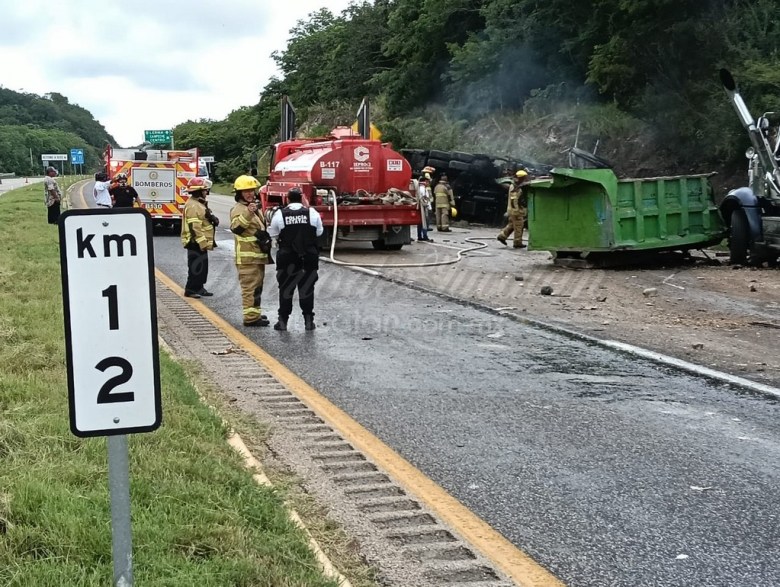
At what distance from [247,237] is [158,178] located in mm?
14650

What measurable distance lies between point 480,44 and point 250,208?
29393 mm

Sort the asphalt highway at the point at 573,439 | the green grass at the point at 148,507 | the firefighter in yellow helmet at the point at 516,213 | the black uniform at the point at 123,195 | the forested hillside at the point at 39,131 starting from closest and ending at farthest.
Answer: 1. the green grass at the point at 148,507
2. the asphalt highway at the point at 573,439
3. the firefighter in yellow helmet at the point at 516,213
4. the black uniform at the point at 123,195
5. the forested hillside at the point at 39,131

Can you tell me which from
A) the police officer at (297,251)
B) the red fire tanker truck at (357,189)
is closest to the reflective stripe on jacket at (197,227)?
the police officer at (297,251)

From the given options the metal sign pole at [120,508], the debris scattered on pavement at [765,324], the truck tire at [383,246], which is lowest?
the debris scattered on pavement at [765,324]

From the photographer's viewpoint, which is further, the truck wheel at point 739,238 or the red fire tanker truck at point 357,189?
the red fire tanker truck at point 357,189

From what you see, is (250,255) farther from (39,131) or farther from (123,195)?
(39,131)

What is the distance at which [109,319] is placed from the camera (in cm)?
285

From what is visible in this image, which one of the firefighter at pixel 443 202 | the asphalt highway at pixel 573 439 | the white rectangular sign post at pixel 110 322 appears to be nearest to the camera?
the white rectangular sign post at pixel 110 322

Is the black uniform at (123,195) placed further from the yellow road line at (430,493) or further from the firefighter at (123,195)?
the yellow road line at (430,493)

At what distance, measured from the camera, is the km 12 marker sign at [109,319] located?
111 inches

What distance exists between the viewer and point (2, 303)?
9602 mm

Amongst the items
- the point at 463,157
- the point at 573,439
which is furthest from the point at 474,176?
the point at 573,439

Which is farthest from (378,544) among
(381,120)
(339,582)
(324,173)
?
(381,120)

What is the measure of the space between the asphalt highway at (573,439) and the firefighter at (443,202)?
46.9 ft
